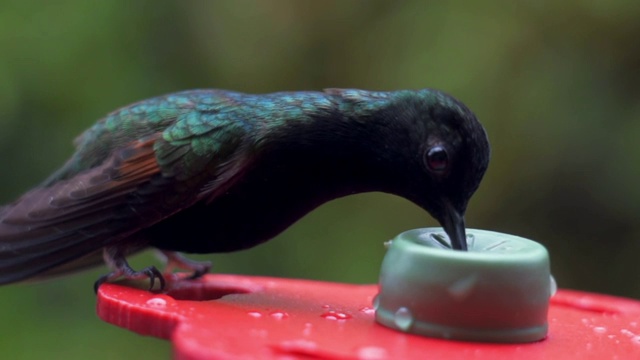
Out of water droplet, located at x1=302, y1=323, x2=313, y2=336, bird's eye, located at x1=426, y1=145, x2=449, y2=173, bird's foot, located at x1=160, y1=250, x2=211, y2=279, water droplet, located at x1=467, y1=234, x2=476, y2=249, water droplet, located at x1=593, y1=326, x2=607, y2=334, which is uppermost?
bird's eye, located at x1=426, y1=145, x2=449, y2=173

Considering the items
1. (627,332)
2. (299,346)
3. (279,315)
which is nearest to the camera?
(299,346)

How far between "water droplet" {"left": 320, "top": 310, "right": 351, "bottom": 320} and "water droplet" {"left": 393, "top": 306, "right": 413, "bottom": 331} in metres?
0.16

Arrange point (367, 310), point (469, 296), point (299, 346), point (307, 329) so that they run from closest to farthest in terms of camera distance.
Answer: point (299, 346) → point (307, 329) → point (469, 296) → point (367, 310)

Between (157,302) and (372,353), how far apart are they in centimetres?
71

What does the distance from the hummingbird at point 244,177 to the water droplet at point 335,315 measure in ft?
1.48

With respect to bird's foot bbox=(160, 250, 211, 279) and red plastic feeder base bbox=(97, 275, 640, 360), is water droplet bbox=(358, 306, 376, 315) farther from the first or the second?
bird's foot bbox=(160, 250, 211, 279)

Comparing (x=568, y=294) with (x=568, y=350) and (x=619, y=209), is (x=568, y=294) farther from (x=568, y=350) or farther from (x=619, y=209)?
(x=619, y=209)

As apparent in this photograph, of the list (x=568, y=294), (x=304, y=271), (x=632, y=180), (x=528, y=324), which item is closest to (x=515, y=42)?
(x=632, y=180)

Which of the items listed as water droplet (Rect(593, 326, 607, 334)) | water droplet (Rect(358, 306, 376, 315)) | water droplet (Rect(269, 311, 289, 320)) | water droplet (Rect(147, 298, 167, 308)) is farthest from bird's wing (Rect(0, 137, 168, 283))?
water droplet (Rect(593, 326, 607, 334))

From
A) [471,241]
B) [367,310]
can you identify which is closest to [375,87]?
[471,241]

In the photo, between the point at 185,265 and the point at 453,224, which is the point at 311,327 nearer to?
the point at 453,224

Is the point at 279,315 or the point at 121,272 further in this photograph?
the point at 121,272

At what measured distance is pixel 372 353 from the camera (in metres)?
2.26

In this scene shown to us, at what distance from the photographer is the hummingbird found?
10.2ft
